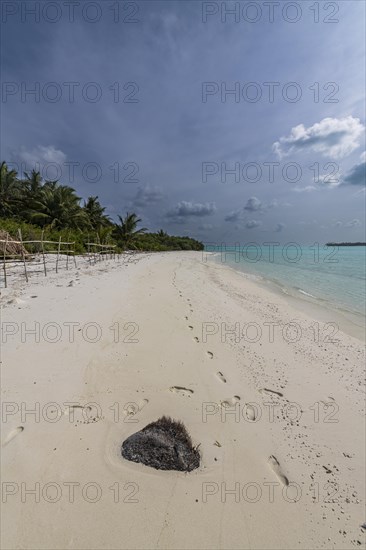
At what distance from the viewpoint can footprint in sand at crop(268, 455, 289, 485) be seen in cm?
225

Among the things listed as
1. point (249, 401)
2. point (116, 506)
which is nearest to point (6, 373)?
point (116, 506)

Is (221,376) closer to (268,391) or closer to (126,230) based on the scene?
(268,391)

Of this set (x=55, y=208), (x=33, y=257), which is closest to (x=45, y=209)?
(x=55, y=208)

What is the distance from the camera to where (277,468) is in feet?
7.75

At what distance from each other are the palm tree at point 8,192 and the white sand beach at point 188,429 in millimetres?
24964

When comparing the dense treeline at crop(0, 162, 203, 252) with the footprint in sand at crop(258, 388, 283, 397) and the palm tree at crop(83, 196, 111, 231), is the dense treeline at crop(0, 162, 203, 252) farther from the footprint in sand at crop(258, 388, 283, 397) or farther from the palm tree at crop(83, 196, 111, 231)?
the footprint in sand at crop(258, 388, 283, 397)

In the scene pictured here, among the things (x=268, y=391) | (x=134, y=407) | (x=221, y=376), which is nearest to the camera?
(x=134, y=407)

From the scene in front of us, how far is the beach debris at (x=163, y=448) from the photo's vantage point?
2205 mm

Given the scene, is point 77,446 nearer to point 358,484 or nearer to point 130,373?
point 130,373

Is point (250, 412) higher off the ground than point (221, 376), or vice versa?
point (221, 376)

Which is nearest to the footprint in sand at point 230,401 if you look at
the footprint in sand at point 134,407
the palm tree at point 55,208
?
the footprint in sand at point 134,407

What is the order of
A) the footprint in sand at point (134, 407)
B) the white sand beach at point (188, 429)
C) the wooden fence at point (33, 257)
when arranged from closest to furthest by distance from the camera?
the white sand beach at point (188, 429), the footprint in sand at point (134, 407), the wooden fence at point (33, 257)

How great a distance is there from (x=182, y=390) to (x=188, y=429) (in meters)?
0.69

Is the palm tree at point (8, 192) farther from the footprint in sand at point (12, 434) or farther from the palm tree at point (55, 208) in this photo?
the footprint in sand at point (12, 434)
